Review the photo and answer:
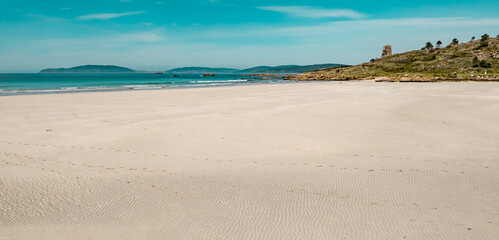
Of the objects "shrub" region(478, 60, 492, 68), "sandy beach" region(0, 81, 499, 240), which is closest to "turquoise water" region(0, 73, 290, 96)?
"sandy beach" region(0, 81, 499, 240)

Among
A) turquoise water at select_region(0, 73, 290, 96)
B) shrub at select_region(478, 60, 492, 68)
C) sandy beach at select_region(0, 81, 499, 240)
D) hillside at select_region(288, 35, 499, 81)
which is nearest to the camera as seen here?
sandy beach at select_region(0, 81, 499, 240)

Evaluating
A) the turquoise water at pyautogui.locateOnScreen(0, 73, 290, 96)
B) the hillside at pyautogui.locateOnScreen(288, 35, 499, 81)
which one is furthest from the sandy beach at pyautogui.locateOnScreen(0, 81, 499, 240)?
the hillside at pyautogui.locateOnScreen(288, 35, 499, 81)

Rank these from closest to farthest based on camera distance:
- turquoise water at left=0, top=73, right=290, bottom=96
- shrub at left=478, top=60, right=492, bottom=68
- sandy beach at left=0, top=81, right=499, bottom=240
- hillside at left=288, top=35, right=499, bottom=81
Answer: sandy beach at left=0, top=81, right=499, bottom=240
turquoise water at left=0, top=73, right=290, bottom=96
hillside at left=288, top=35, right=499, bottom=81
shrub at left=478, top=60, right=492, bottom=68

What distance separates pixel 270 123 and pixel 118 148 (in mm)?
6377

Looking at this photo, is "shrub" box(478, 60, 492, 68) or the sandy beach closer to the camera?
the sandy beach

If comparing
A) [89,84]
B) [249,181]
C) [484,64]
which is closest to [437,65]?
[484,64]

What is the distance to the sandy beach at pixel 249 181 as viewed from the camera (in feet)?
14.8

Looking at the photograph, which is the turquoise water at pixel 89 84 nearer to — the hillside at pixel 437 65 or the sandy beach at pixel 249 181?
the hillside at pixel 437 65

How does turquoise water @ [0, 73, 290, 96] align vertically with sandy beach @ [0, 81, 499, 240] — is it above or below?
above

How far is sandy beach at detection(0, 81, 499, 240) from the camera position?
4516 mm

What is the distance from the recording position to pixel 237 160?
8.08 metres

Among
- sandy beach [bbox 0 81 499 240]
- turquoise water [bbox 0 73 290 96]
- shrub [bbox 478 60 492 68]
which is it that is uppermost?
shrub [bbox 478 60 492 68]

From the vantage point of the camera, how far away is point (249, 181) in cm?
653

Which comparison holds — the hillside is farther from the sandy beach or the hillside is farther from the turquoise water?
the sandy beach
